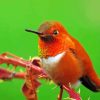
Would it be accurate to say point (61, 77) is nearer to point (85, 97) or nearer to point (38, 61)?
point (38, 61)

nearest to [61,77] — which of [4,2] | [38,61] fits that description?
[38,61]

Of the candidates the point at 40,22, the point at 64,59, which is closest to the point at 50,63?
the point at 64,59

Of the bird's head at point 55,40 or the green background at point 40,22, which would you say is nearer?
the bird's head at point 55,40

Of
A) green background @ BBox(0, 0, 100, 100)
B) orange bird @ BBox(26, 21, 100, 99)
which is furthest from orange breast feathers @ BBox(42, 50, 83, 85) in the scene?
green background @ BBox(0, 0, 100, 100)

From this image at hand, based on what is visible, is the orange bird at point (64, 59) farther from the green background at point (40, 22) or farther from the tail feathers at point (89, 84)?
the green background at point (40, 22)

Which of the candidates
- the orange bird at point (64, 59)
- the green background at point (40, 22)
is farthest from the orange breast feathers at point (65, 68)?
the green background at point (40, 22)

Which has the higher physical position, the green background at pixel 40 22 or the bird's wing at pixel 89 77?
the green background at pixel 40 22

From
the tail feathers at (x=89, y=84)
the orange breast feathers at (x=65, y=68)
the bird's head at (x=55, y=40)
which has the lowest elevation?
the tail feathers at (x=89, y=84)
